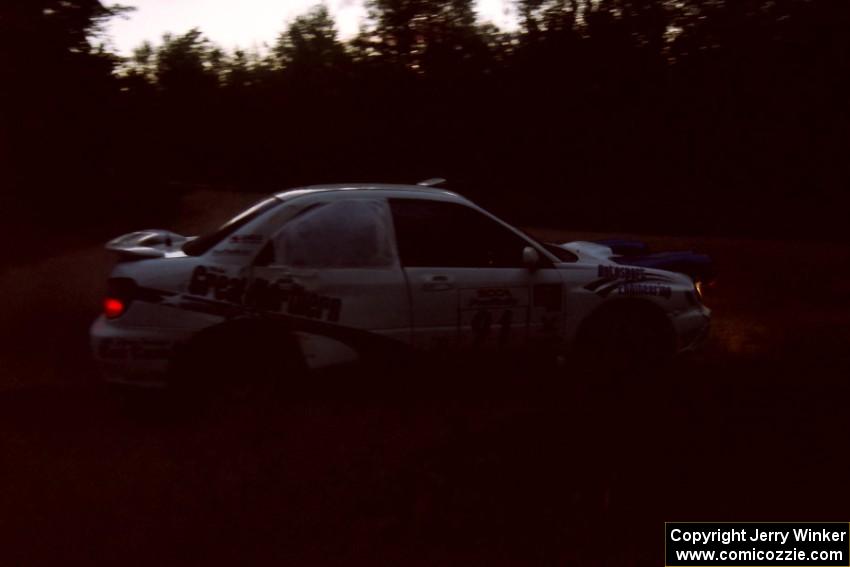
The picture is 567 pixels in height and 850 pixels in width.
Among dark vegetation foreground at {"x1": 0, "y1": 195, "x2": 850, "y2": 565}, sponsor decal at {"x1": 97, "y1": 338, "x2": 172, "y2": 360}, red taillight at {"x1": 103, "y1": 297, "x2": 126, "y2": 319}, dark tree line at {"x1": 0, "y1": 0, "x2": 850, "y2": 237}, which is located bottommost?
dark vegetation foreground at {"x1": 0, "y1": 195, "x2": 850, "y2": 565}

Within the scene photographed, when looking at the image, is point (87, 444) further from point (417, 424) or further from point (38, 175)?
point (38, 175)

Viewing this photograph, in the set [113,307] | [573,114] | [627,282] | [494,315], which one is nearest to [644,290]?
[627,282]

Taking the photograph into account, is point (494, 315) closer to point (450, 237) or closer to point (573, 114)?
point (450, 237)

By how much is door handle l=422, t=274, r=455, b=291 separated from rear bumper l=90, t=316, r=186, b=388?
164 centimetres

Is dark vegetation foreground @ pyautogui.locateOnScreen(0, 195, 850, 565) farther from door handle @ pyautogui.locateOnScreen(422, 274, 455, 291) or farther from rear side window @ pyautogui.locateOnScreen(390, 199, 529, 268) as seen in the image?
rear side window @ pyautogui.locateOnScreen(390, 199, 529, 268)

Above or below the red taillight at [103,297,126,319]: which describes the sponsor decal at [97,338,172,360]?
below

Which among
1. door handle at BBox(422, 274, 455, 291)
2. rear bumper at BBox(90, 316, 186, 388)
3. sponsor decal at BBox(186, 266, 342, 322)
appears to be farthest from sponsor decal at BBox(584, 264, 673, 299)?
rear bumper at BBox(90, 316, 186, 388)

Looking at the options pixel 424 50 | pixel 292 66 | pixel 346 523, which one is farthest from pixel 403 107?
pixel 346 523

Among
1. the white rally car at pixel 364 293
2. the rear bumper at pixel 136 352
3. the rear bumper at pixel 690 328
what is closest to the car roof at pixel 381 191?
the white rally car at pixel 364 293

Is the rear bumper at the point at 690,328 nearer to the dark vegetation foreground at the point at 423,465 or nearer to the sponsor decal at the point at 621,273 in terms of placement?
the dark vegetation foreground at the point at 423,465

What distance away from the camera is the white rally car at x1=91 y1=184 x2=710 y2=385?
5.79 meters

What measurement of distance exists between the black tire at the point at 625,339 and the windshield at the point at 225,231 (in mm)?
2435

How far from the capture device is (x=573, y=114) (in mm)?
26516

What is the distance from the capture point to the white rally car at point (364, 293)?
228 inches
